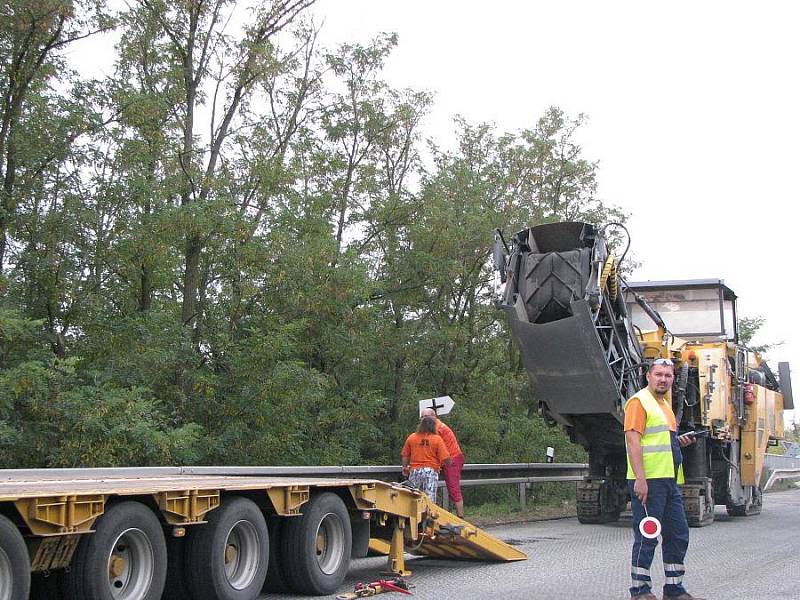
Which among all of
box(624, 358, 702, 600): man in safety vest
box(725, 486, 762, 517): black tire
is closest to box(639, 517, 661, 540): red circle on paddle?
box(624, 358, 702, 600): man in safety vest

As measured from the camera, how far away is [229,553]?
716cm

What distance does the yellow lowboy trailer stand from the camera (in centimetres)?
560

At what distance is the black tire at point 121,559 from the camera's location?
5.82 metres

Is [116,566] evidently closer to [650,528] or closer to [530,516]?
[650,528]

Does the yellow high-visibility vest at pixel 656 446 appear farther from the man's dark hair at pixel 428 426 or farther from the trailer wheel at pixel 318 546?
the man's dark hair at pixel 428 426

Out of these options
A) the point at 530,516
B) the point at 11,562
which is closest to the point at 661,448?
the point at 11,562

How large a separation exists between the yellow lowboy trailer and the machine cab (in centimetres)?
782

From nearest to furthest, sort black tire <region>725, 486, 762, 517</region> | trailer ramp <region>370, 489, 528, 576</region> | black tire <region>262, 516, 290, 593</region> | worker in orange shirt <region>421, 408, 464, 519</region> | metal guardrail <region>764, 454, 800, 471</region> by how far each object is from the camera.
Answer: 1. black tire <region>262, 516, 290, 593</region>
2. trailer ramp <region>370, 489, 528, 576</region>
3. worker in orange shirt <region>421, 408, 464, 519</region>
4. black tire <region>725, 486, 762, 517</region>
5. metal guardrail <region>764, 454, 800, 471</region>

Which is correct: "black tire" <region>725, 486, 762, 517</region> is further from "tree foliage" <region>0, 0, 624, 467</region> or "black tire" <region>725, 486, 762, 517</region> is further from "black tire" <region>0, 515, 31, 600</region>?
"black tire" <region>0, 515, 31, 600</region>

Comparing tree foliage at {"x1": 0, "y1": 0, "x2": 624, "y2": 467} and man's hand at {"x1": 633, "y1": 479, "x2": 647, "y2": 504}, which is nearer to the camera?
man's hand at {"x1": 633, "y1": 479, "x2": 647, "y2": 504}

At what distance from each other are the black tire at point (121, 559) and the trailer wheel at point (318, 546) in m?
1.43

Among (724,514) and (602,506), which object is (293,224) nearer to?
(602,506)

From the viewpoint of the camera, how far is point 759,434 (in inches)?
664

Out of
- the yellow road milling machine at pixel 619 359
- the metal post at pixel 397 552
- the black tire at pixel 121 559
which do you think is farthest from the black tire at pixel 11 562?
the yellow road milling machine at pixel 619 359
